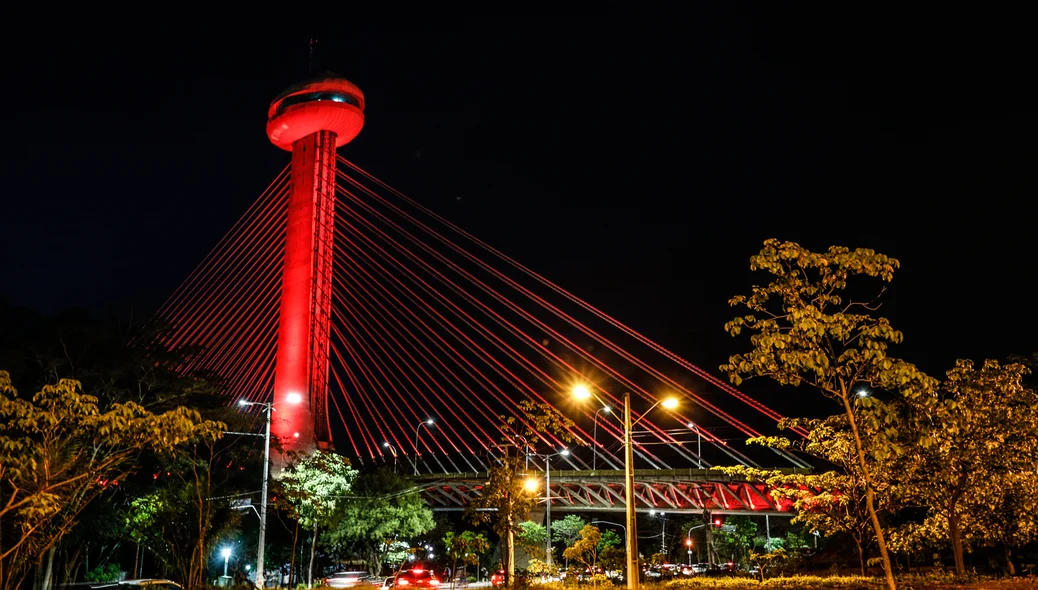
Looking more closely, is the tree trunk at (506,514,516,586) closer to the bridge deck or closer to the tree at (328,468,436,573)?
the tree at (328,468,436,573)

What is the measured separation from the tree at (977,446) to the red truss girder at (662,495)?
2942cm

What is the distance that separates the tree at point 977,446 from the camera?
63.2 feet

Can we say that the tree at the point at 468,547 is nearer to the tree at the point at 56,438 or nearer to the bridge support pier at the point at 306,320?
the tree at the point at 56,438

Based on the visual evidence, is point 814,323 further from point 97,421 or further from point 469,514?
point 469,514

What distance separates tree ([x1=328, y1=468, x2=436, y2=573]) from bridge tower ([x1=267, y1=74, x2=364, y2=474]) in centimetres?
386

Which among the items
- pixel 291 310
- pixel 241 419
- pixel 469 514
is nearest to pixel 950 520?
pixel 469 514

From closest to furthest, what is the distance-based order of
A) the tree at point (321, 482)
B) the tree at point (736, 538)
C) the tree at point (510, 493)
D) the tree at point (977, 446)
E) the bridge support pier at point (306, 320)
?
the tree at point (977, 446), the tree at point (510, 493), the tree at point (321, 482), the bridge support pier at point (306, 320), the tree at point (736, 538)

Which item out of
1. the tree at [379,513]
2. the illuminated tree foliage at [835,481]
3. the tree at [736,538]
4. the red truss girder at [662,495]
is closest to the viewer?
the illuminated tree foliage at [835,481]

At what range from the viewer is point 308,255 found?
5031cm

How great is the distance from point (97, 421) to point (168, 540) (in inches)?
462

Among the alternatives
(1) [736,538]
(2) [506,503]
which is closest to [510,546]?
(2) [506,503]

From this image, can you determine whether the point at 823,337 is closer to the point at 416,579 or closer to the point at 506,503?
the point at 506,503

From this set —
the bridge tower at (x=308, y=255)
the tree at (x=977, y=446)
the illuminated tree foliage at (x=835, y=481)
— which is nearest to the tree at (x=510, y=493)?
the illuminated tree foliage at (x=835, y=481)

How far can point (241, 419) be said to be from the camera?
121 feet
